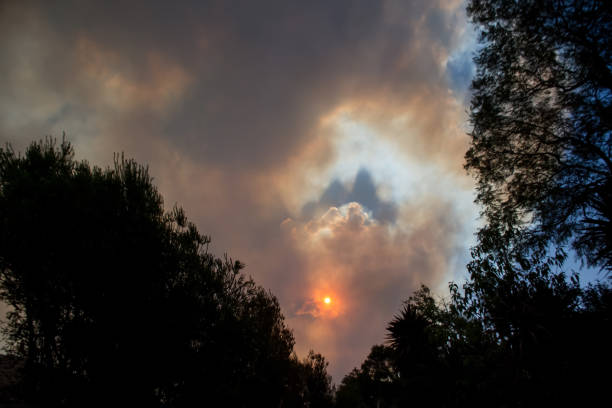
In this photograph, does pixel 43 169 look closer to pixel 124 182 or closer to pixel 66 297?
pixel 124 182

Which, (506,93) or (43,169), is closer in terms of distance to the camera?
(506,93)

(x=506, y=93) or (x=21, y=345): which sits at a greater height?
(x=506, y=93)

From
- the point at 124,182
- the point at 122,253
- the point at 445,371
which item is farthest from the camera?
the point at 445,371

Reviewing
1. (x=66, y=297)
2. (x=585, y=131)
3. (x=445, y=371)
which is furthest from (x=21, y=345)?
(x=585, y=131)

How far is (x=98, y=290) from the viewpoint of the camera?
34.6 ft

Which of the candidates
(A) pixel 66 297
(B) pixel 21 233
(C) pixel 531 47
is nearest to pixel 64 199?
(B) pixel 21 233

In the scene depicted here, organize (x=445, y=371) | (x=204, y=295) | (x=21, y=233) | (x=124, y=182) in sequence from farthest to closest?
1. (x=445, y=371)
2. (x=204, y=295)
3. (x=124, y=182)
4. (x=21, y=233)

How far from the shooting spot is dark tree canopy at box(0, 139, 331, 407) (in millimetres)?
10188

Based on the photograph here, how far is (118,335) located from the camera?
34.5ft

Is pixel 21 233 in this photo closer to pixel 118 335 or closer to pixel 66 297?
pixel 66 297

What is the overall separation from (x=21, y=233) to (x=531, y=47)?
20808 millimetres

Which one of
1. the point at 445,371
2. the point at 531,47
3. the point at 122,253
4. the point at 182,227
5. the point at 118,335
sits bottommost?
the point at 445,371

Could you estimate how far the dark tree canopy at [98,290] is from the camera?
1019 cm

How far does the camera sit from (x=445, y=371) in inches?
588
